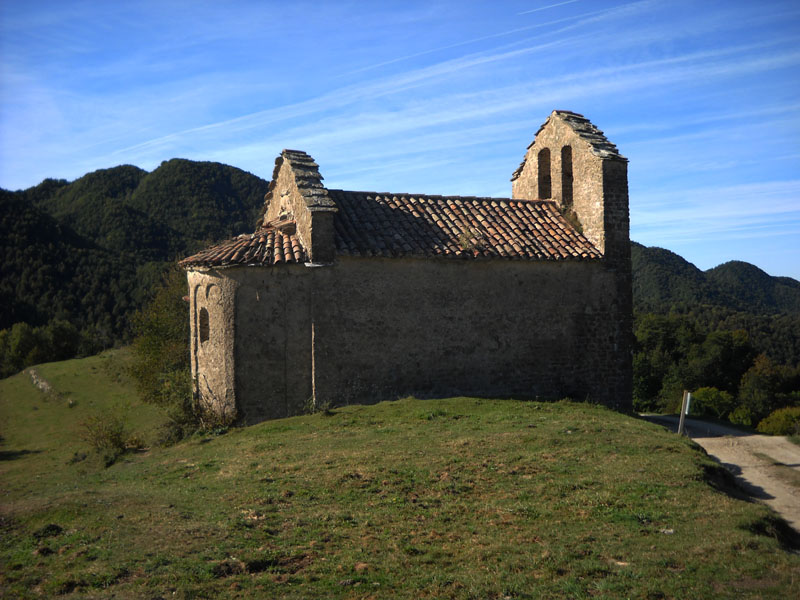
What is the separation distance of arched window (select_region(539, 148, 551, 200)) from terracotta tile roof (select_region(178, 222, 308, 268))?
839cm

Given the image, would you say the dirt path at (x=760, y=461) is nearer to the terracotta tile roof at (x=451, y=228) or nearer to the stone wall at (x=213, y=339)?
Answer: the terracotta tile roof at (x=451, y=228)

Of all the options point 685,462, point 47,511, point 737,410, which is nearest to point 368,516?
point 47,511

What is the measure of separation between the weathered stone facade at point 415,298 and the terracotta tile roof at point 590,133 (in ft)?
0.22

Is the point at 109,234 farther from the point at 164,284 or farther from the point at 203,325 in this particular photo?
the point at 203,325

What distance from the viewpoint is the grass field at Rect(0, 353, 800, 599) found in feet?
19.9

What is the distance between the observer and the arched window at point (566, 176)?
18.9 metres

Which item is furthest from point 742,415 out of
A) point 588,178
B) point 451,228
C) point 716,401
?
point 451,228

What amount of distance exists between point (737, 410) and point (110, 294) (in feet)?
168

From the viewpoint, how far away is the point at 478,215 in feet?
57.8

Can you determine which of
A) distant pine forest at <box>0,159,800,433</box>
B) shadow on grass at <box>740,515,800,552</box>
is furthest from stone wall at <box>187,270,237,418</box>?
distant pine forest at <box>0,159,800,433</box>

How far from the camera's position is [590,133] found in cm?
1823

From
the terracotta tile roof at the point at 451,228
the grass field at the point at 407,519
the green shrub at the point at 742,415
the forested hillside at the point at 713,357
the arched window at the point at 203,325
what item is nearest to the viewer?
the grass field at the point at 407,519

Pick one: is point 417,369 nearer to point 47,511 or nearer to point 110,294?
point 47,511

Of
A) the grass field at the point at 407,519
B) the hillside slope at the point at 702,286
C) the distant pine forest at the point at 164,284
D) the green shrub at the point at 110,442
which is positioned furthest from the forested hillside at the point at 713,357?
the green shrub at the point at 110,442
